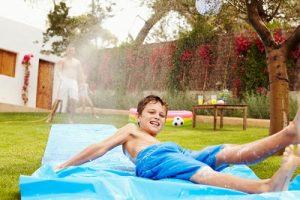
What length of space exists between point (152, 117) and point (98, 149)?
38 cm

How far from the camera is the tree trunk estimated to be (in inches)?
197

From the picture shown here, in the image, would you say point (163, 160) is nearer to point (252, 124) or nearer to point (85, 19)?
point (252, 124)

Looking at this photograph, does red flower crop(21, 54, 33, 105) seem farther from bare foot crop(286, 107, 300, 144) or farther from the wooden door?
bare foot crop(286, 107, 300, 144)

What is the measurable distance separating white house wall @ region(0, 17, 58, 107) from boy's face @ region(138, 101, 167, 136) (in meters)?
12.3

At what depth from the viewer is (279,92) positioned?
197 inches

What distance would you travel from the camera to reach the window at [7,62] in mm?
15070

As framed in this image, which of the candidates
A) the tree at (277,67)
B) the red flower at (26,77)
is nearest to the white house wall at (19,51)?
the red flower at (26,77)

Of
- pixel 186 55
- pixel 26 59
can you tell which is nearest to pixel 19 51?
pixel 26 59

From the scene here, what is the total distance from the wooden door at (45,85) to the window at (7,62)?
1146mm

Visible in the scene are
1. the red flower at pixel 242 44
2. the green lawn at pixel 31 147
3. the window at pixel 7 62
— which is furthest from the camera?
the window at pixel 7 62

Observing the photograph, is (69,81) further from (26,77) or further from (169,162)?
(169,162)

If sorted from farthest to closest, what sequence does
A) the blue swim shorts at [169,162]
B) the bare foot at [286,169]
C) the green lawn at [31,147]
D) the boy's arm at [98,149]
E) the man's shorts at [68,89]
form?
the man's shorts at [68,89] < the green lawn at [31,147] < the boy's arm at [98,149] < the blue swim shorts at [169,162] < the bare foot at [286,169]

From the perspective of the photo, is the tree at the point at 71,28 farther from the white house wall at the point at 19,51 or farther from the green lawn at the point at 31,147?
the green lawn at the point at 31,147

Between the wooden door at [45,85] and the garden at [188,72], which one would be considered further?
the wooden door at [45,85]
